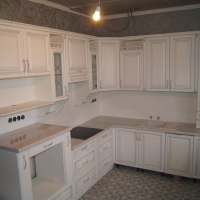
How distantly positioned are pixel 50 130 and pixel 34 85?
67 centimetres

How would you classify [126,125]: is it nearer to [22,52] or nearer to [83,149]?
[83,149]

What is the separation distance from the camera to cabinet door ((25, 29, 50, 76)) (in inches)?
99.5

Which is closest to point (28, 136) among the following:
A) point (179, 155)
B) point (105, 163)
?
point (105, 163)

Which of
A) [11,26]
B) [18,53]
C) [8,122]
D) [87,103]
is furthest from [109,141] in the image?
[11,26]

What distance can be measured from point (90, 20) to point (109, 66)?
38.7 inches

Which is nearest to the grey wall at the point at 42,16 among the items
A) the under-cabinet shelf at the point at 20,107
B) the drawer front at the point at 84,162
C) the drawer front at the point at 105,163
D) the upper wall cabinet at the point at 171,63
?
the under-cabinet shelf at the point at 20,107

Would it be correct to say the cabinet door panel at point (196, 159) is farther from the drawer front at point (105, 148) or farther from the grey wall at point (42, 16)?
the grey wall at point (42, 16)

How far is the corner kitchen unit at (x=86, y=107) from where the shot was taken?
241 cm

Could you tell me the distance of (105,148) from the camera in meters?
3.71

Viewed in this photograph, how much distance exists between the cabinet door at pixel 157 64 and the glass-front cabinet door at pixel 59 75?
1.52 m

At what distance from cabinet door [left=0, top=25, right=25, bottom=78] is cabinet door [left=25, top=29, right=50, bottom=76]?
0.08m

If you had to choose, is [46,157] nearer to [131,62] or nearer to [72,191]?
[72,191]

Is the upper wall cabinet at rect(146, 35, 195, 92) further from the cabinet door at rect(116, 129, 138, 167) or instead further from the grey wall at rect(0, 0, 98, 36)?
the grey wall at rect(0, 0, 98, 36)

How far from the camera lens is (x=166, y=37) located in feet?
11.8
